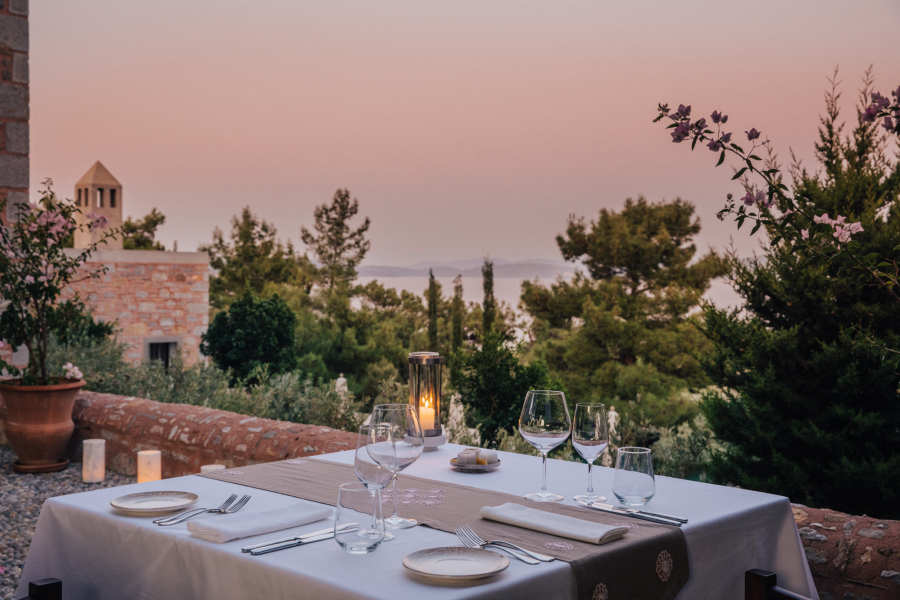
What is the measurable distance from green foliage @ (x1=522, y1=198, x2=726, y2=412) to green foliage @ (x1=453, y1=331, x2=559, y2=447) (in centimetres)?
712

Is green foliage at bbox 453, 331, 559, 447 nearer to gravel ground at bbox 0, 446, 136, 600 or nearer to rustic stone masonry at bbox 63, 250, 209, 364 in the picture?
gravel ground at bbox 0, 446, 136, 600

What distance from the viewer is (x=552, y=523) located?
1624 mm

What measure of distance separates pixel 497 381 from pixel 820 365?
2.61 metres

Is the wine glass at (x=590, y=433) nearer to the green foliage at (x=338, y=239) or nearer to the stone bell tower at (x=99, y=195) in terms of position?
the stone bell tower at (x=99, y=195)

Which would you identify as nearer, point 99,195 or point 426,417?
point 426,417

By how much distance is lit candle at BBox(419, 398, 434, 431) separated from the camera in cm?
261

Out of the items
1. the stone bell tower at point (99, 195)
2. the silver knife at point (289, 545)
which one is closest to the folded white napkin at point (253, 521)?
the silver knife at point (289, 545)

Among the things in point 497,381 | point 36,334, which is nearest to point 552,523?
point 497,381

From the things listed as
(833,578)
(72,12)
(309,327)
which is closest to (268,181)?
(309,327)

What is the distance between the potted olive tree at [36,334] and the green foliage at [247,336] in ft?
17.4

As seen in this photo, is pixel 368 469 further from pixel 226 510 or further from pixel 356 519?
pixel 226 510

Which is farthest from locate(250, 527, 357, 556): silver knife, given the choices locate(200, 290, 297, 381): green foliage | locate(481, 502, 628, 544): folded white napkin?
locate(200, 290, 297, 381): green foliage

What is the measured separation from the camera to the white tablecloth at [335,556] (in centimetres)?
134

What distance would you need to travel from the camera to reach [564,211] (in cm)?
1722
